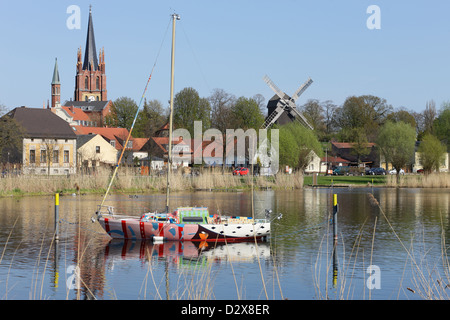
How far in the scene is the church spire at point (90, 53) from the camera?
181750 mm

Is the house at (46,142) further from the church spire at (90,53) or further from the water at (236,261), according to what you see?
the church spire at (90,53)

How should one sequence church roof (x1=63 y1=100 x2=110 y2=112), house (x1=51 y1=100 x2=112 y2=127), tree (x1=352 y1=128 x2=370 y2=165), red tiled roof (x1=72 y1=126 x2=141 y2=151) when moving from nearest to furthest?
tree (x1=352 y1=128 x2=370 y2=165) < red tiled roof (x1=72 y1=126 x2=141 y2=151) < house (x1=51 y1=100 x2=112 y2=127) < church roof (x1=63 y1=100 x2=110 y2=112)

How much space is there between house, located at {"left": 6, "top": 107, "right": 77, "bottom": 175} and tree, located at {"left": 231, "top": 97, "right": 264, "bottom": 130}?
114 feet

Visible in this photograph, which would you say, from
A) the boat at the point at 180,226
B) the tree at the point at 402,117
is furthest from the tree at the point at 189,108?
the boat at the point at 180,226

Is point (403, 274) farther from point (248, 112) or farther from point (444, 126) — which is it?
point (248, 112)

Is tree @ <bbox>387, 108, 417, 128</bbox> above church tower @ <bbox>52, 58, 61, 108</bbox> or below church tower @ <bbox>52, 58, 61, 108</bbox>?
below

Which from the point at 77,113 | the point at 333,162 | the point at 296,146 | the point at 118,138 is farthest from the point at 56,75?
the point at 296,146

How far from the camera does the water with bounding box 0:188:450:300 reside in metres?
15.8

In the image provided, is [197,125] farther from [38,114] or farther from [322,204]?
[322,204]

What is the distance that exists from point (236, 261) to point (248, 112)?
8994 cm

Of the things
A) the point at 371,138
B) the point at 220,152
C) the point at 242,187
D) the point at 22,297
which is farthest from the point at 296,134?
the point at 22,297

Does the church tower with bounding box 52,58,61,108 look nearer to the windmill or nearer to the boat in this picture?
the windmill

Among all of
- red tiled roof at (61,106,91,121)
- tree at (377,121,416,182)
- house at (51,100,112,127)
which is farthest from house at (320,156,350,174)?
red tiled roof at (61,106,91,121)

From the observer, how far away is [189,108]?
113 meters
